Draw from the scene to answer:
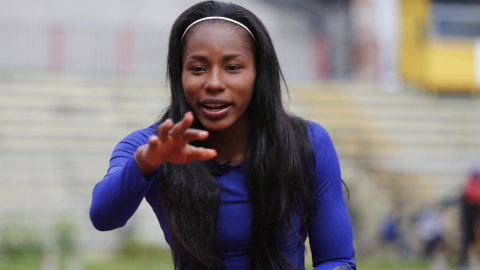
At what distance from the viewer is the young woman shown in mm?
1779

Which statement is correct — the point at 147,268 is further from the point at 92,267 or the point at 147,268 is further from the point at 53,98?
the point at 53,98

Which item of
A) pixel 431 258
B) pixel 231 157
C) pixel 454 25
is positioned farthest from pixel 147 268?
pixel 454 25

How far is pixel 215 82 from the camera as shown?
174 centimetres

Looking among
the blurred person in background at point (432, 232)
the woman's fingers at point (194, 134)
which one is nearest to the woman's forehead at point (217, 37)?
the woman's fingers at point (194, 134)

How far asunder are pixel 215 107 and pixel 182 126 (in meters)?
0.35

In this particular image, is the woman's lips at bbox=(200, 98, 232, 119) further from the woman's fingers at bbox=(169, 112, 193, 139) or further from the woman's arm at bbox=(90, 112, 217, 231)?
the woman's fingers at bbox=(169, 112, 193, 139)

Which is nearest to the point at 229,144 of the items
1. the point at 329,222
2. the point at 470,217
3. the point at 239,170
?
the point at 239,170

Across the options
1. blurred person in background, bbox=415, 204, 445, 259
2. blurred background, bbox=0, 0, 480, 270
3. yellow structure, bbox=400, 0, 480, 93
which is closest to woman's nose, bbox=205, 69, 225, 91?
blurred background, bbox=0, 0, 480, 270

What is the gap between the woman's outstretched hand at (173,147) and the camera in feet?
4.79

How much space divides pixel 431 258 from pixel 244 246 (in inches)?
353

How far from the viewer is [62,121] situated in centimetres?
1178

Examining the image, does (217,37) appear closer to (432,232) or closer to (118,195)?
(118,195)

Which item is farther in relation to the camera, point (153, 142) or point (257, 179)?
point (257, 179)

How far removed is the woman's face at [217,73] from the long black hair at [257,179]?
0.06 metres
